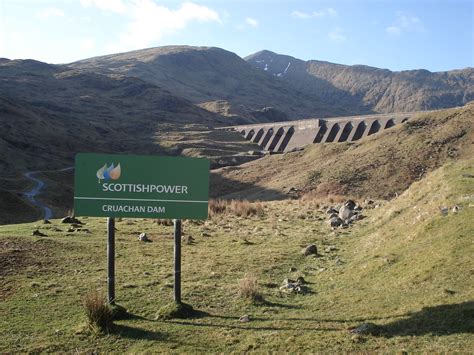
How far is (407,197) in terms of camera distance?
20.1 m

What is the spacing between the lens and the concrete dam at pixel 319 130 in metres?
78.2

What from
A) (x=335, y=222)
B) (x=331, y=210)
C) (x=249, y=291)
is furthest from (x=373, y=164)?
(x=249, y=291)

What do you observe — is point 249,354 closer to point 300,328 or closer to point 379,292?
point 300,328

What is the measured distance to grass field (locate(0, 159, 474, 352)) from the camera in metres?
8.33

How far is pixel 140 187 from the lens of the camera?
10711mm

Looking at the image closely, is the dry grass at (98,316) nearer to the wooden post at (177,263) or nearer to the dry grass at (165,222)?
the wooden post at (177,263)

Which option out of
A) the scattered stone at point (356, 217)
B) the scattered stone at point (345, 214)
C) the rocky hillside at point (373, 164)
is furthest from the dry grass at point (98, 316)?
the rocky hillside at point (373, 164)

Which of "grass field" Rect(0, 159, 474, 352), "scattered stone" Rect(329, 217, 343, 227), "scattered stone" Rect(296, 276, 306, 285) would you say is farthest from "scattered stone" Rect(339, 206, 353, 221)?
"scattered stone" Rect(296, 276, 306, 285)

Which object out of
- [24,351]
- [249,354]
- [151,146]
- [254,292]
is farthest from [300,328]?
[151,146]

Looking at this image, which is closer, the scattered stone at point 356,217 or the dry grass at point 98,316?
the dry grass at point 98,316

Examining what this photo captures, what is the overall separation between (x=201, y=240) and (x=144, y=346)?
1124 centimetres

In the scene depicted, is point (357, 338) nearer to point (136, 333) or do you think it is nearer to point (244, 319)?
point (244, 319)

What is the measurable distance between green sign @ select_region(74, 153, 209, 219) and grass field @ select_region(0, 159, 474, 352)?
2253mm

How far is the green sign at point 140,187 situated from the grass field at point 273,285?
7.39 ft
